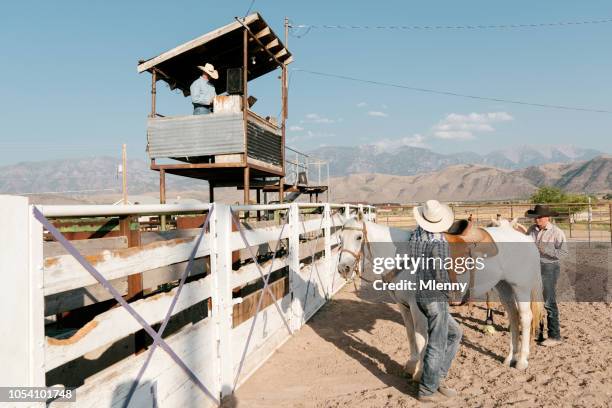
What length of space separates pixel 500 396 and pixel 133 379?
3.58 metres

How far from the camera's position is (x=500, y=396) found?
4.26 m

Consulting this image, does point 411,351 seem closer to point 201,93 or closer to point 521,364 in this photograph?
point 521,364

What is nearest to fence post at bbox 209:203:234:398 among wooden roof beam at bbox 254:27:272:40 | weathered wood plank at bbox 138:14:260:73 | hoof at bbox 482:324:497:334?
hoof at bbox 482:324:497:334

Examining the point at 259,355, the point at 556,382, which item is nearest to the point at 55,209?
the point at 259,355

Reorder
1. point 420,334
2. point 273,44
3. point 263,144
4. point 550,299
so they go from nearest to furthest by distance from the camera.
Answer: point 420,334
point 550,299
point 263,144
point 273,44

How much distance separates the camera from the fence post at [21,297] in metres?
1.96

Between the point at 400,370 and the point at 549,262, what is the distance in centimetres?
272

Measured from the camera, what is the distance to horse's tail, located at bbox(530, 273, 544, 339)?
5457 mm

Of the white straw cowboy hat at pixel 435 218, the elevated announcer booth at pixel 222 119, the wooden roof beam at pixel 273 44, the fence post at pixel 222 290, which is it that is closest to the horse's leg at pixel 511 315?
the white straw cowboy hat at pixel 435 218

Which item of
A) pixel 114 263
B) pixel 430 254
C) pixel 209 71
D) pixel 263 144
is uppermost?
pixel 209 71

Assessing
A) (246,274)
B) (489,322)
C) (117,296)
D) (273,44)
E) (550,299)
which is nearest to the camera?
(117,296)

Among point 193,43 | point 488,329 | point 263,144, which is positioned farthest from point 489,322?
point 193,43

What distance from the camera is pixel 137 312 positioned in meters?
2.95

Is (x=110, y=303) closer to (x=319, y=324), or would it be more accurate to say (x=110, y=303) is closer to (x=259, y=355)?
(x=259, y=355)
